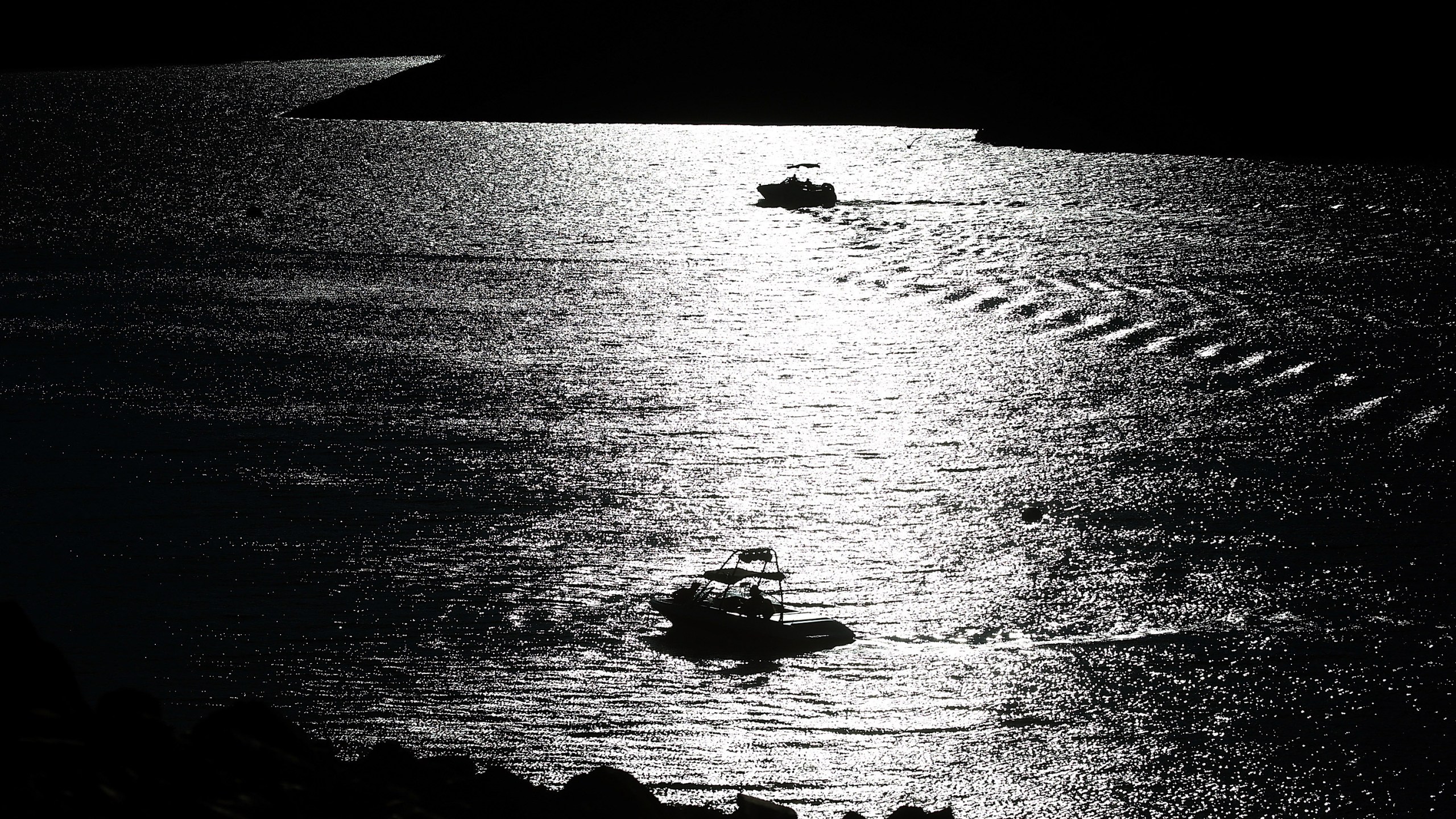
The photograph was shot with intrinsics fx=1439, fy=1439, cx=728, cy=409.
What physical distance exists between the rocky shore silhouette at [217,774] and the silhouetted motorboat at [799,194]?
110821 mm

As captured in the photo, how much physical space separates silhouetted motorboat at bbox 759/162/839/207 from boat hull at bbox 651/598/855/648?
95.6 metres

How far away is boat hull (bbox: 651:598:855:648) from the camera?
37.5 m

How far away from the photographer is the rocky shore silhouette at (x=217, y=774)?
16.3 meters

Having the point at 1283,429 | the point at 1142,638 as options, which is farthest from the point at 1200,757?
the point at 1283,429

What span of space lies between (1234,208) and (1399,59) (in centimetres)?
4414

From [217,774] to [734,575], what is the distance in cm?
2290

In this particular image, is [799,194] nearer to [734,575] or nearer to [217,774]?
[734,575]

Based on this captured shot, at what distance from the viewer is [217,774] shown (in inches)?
706

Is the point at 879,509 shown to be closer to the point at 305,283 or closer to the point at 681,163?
the point at 305,283

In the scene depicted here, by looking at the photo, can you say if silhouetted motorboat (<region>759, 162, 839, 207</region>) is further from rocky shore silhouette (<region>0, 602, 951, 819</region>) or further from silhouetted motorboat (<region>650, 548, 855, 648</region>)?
rocky shore silhouette (<region>0, 602, 951, 819</region>)

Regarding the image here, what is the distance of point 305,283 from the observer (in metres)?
91.3

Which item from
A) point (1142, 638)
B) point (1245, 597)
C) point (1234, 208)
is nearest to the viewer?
point (1142, 638)

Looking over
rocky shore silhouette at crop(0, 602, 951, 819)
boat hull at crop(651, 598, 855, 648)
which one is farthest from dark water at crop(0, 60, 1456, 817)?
rocky shore silhouette at crop(0, 602, 951, 819)

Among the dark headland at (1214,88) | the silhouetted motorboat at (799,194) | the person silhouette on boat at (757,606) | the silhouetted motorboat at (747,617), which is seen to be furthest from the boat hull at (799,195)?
the person silhouette on boat at (757,606)
